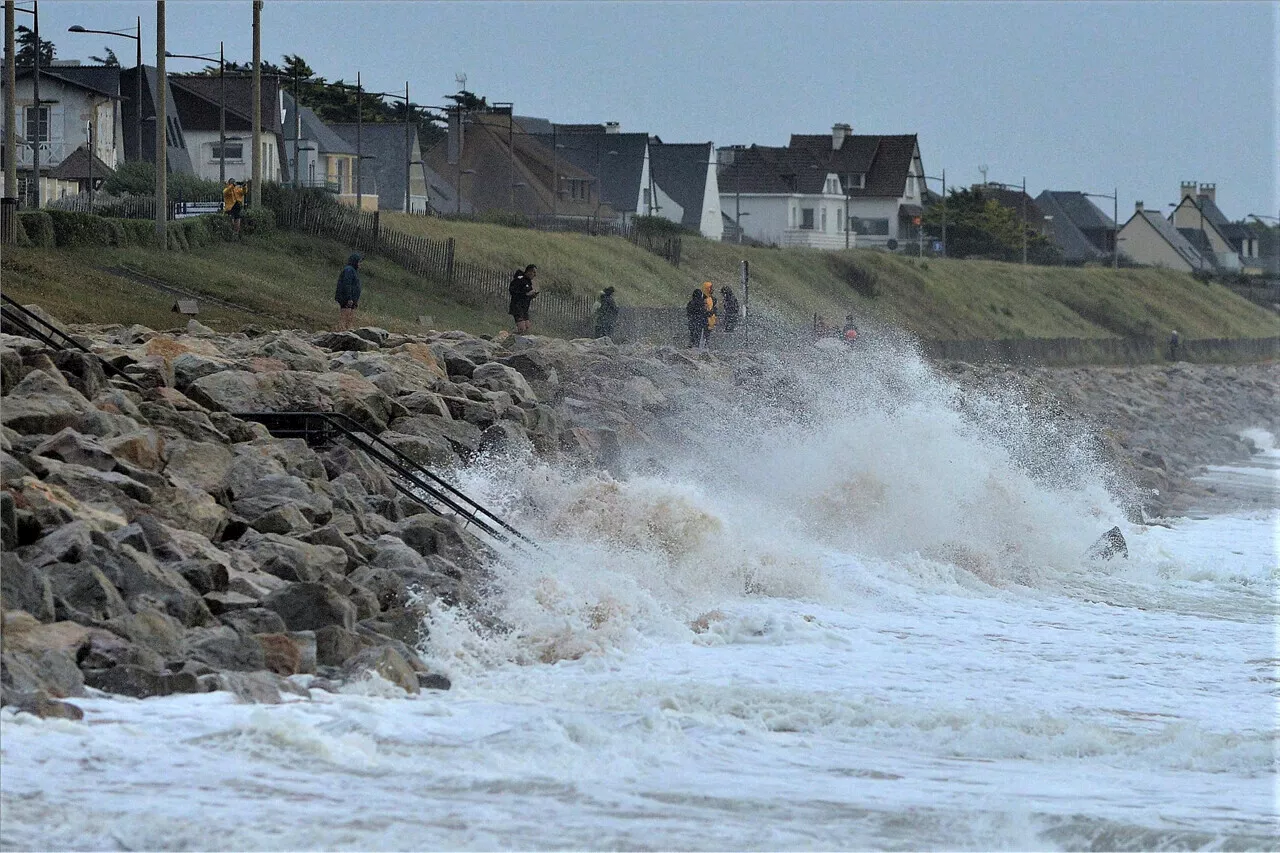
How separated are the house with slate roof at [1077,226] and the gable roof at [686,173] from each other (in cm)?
3404

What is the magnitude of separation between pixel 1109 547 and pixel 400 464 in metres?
8.46

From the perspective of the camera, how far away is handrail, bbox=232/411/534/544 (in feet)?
48.3

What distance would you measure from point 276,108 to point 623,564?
54641mm

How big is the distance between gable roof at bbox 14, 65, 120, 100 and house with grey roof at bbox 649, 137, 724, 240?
28.5 meters

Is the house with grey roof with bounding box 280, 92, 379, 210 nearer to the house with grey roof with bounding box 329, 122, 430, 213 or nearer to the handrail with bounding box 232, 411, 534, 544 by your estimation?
the house with grey roof with bounding box 329, 122, 430, 213

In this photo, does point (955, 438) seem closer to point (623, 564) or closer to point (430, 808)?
point (623, 564)

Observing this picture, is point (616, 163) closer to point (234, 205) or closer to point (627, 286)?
point (627, 286)

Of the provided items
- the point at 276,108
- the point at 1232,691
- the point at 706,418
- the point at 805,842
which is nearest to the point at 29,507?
the point at 805,842

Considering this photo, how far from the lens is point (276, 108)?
66062mm

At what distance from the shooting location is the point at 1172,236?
123m

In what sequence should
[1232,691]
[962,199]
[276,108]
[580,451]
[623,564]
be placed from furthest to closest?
[962,199], [276,108], [580,451], [623,564], [1232,691]

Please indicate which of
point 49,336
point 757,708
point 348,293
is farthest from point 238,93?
point 757,708

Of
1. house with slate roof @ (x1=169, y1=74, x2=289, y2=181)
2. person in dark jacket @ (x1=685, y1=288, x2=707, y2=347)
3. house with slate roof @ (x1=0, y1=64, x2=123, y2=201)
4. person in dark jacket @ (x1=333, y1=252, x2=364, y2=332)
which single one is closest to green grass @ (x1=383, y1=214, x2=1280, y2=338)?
person in dark jacket @ (x1=685, y1=288, x2=707, y2=347)

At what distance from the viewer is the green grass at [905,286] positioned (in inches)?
1954
